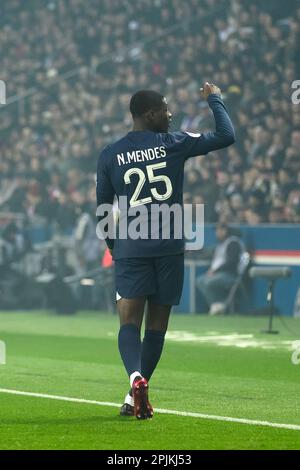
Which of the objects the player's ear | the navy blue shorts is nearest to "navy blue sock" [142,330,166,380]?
the navy blue shorts

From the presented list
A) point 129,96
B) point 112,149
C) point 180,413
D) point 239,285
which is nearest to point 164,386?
point 180,413

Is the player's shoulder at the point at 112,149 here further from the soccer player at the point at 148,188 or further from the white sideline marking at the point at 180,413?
the white sideline marking at the point at 180,413

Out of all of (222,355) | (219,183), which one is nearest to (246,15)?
(219,183)

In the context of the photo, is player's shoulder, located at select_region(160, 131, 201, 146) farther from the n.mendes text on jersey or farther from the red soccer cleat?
the red soccer cleat

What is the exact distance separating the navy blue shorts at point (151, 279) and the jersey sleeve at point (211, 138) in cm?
73

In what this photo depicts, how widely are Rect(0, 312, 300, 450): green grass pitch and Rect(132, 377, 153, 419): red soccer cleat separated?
0.09m

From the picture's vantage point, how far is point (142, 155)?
841cm

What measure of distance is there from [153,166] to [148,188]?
0.50 ft

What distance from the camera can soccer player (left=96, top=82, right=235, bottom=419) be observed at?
27.6 feet

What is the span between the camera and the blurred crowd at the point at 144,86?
20594 mm

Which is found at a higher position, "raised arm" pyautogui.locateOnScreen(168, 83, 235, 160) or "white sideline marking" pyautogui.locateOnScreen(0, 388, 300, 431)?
"raised arm" pyautogui.locateOnScreen(168, 83, 235, 160)

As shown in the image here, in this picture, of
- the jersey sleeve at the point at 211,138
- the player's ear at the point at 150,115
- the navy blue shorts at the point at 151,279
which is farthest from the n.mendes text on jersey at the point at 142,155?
the navy blue shorts at the point at 151,279

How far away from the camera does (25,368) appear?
39.9ft

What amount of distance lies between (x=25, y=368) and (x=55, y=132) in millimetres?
15535
